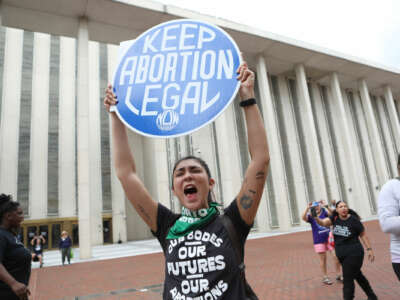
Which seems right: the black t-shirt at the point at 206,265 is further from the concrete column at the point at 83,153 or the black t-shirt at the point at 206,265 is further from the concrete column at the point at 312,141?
the concrete column at the point at 312,141

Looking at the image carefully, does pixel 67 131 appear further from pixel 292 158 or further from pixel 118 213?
pixel 292 158

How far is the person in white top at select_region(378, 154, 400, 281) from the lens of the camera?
102 inches

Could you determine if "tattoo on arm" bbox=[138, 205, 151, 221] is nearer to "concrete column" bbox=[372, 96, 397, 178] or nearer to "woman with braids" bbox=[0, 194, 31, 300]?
"woman with braids" bbox=[0, 194, 31, 300]

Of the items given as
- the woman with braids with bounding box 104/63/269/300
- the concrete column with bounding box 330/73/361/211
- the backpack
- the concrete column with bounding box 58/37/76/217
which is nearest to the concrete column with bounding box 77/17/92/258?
the concrete column with bounding box 58/37/76/217

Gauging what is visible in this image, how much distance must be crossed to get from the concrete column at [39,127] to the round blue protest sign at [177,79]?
24579 mm

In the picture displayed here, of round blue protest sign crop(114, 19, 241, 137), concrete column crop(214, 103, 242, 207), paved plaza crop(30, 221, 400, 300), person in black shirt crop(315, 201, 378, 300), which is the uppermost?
concrete column crop(214, 103, 242, 207)

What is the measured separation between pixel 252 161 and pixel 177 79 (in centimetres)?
70

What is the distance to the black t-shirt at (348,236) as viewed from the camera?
448 centimetres

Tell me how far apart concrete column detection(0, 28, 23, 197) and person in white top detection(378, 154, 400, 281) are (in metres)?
24.9

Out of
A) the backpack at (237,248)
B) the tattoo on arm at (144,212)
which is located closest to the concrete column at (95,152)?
the tattoo on arm at (144,212)

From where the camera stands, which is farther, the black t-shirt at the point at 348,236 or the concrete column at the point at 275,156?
the concrete column at the point at 275,156

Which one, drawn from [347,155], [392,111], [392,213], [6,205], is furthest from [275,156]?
[6,205]

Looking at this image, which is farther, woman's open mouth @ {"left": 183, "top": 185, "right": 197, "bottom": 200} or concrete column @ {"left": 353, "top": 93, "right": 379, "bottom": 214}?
concrete column @ {"left": 353, "top": 93, "right": 379, "bottom": 214}

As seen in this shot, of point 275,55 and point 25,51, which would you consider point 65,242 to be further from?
point 275,55
